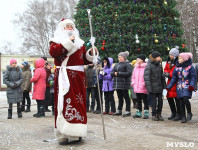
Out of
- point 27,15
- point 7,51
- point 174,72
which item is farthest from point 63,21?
point 7,51

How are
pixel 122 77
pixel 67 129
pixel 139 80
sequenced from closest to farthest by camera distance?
pixel 67 129
pixel 139 80
pixel 122 77

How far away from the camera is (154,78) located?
26.3ft

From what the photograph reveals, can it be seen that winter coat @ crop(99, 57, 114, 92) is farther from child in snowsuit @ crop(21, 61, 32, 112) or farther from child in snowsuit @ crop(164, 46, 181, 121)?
child in snowsuit @ crop(21, 61, 32, 112)

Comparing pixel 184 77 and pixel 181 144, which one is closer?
pixel 181 144

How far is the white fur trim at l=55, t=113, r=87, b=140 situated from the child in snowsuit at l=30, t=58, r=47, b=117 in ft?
13.7

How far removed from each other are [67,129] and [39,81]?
454 cm

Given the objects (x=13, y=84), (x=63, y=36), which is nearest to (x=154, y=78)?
(x=63, y=36)

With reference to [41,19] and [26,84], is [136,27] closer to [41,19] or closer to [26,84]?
[26,84]

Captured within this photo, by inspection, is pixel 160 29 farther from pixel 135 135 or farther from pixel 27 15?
pixel 27 15

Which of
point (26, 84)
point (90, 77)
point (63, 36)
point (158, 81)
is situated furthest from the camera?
point (26, 84)

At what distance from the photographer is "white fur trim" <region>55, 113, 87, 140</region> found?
199 inches

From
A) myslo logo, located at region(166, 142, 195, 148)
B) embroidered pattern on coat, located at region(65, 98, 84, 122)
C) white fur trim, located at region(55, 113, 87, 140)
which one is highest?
embroidered pattern on coat, located at region(65, 98, 84, 122)

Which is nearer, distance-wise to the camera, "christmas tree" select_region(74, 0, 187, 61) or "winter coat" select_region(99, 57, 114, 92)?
"winter coat" select_region(99, 57, 114, 92)

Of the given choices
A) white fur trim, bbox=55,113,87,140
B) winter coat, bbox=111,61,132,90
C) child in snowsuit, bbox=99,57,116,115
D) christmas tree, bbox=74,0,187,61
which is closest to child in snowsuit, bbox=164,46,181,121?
winter coat, bbox=111,61,132,90
